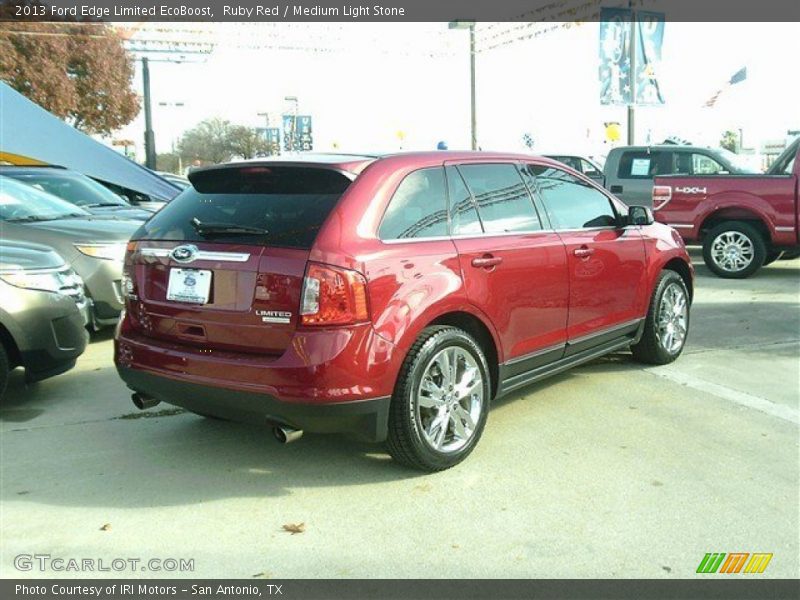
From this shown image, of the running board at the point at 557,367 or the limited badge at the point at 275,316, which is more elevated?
the limited badge at the point at 275,316

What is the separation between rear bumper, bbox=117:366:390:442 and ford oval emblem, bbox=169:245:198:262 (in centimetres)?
62

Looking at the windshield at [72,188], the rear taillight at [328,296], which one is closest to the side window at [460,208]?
the rear taillight at [328,296]

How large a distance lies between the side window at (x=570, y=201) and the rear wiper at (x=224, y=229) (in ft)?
6.56

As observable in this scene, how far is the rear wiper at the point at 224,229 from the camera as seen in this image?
3.65 meters

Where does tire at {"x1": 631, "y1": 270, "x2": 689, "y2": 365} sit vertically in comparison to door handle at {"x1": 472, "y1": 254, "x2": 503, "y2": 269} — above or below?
below

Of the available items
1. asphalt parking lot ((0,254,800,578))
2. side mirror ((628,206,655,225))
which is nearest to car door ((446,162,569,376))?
asphalt parking lot ((0,254,800,578))

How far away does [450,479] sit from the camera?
3.87m

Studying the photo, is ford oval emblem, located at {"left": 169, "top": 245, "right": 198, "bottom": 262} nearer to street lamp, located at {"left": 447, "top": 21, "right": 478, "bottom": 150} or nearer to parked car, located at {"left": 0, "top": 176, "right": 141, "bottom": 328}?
parked car, located at {"left": 0, "top": 176, "right": 141, "bottom": 328}

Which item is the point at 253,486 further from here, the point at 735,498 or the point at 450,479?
the point at 735,498

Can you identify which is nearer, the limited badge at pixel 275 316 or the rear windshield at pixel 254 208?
the limited badge at pixel 275 316

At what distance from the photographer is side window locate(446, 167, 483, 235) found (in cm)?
416

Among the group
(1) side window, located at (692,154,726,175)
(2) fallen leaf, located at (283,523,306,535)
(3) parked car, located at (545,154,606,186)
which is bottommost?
(2) fallen leaf, located at (283,523,306,535)

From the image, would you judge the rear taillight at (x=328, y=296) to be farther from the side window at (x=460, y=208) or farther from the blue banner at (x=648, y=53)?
the blue banner at (x=648, y=53)

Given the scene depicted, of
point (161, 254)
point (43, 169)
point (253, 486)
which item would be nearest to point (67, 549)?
point (253, 486)
